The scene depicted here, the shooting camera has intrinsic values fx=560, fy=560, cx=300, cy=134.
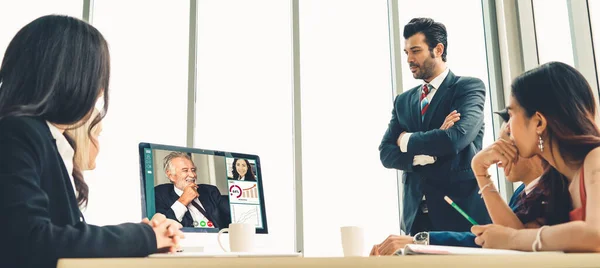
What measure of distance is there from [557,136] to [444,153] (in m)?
0.96

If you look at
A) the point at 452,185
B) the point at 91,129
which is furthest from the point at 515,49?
the point at 91,129

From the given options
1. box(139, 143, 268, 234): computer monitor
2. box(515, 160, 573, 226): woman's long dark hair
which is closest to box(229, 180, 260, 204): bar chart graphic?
box(139, 143, 268, 234): computer monitor

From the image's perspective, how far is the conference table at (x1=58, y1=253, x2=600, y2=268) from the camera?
0.74 m

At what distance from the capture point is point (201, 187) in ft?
5.72

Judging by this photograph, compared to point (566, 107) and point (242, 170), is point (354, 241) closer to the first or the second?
point (242, 170)

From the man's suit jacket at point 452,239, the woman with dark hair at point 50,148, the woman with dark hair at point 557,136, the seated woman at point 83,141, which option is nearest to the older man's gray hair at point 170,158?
the seated woman at point 83,141

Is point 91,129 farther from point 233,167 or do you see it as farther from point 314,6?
point 314,6

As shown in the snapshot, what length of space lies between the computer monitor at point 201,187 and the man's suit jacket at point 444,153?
34.4 inches

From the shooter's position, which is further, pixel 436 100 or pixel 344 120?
pixel 344 120

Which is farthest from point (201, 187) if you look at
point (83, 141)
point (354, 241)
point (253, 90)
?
point (253, 90)

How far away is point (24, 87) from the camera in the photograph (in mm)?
1146

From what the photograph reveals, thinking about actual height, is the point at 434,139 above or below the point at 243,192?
above

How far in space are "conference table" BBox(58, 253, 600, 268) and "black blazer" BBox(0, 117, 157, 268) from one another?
188 millimetres

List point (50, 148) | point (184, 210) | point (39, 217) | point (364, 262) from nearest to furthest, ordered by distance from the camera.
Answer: point (364, 262) < point (39, 217) < point (50, 148) < point (184, 210)
